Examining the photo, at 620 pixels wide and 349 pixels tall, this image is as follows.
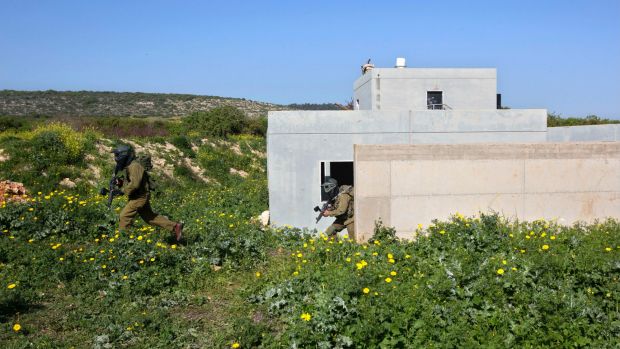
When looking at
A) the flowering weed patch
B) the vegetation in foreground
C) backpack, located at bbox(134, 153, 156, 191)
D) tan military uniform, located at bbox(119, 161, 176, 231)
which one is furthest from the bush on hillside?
the flowering weed patch

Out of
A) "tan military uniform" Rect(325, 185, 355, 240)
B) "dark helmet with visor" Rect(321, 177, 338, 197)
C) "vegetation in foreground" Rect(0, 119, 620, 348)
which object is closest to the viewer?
"vegetation in foreground" Rect(0, 119, 620, 348)

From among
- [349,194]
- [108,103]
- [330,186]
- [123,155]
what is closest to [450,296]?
[349,194]

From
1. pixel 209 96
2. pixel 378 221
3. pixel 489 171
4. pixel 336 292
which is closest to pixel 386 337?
pixel 336 292

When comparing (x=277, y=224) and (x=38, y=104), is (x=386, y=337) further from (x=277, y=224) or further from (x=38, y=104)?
(x=38, y=104)

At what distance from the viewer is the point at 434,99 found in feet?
56.3

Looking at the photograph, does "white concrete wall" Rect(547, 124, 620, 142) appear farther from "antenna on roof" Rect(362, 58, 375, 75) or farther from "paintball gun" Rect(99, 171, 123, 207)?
"paintball gun" Rect(99, 171, 123, 207)

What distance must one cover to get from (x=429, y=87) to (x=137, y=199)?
11.0m

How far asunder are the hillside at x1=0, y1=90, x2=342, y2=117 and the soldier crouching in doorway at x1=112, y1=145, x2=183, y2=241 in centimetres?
5121

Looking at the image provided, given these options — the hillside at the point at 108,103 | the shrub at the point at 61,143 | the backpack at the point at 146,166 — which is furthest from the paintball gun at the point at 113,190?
the hillside at the point at 108,103

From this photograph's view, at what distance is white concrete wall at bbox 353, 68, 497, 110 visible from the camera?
1683 centimetres

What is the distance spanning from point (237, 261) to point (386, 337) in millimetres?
3511

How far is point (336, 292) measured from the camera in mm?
5422

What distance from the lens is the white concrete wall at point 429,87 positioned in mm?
16828

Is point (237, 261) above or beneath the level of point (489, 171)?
beneath
